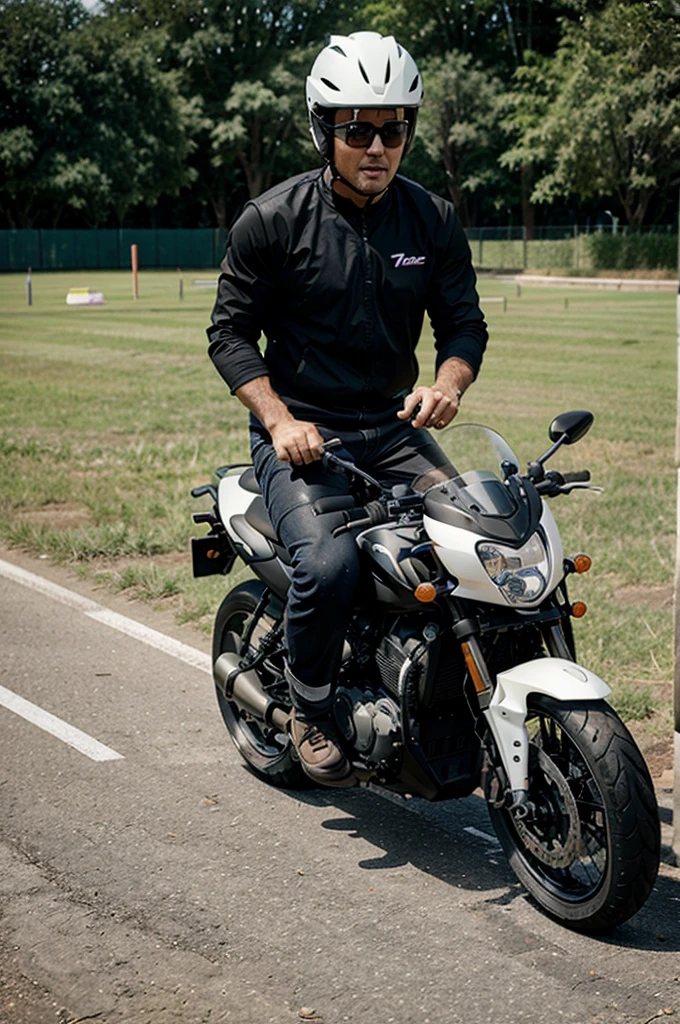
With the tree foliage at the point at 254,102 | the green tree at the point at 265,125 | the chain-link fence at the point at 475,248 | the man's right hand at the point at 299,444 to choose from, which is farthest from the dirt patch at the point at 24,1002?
the green tree at the point at 265,125

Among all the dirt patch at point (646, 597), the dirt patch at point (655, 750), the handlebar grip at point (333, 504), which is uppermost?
the handlebar grip at point (333, 504)

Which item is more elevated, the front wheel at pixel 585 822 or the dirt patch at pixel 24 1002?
the front wheel at pixel 585 822

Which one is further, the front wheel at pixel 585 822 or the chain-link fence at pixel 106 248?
the chain-link fence at pixel 106 248

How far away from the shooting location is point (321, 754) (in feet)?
15.0

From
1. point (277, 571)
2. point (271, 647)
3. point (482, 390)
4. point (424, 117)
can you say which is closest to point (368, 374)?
point (277, 571)

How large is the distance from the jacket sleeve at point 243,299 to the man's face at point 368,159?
318 mm

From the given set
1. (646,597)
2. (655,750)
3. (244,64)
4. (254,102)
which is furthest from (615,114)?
(655,750)

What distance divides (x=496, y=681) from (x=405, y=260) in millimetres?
1424

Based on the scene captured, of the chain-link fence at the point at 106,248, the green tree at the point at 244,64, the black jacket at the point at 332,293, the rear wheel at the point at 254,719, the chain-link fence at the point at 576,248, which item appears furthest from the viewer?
the green tree at the point at 244,64

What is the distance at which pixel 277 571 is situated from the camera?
4816 millimetres

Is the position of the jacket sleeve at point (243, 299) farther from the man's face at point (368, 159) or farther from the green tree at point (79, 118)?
the green tree at point (79, 118)

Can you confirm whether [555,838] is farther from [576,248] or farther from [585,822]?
[576,248]

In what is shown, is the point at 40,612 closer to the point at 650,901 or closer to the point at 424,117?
the point at 650,901

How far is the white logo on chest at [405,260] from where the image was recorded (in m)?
4.72
